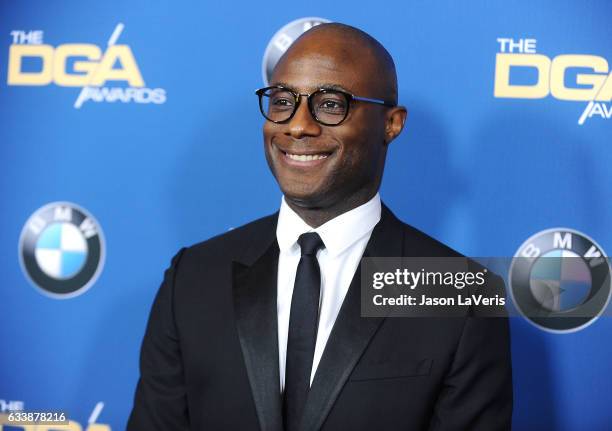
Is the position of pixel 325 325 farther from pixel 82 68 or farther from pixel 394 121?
pixel 82 68

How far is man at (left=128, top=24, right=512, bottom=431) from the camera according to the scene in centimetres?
135

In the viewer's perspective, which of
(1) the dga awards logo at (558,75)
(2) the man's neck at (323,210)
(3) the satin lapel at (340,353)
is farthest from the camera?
(1) the dga awards logo at (558,75)

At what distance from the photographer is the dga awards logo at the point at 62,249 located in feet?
6.69

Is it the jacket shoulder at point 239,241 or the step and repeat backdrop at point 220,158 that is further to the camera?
the step and repeat backdrop at point 220,158

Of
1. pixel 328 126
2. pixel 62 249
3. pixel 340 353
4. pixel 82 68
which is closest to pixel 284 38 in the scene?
pixel 82 68

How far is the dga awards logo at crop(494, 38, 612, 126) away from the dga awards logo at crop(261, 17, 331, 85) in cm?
49

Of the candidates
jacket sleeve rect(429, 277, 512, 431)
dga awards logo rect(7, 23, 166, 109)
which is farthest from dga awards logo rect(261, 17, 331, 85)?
jacket sleeve rect(429, 277, 512, 431)

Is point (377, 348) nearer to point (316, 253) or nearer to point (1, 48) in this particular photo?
point (316, 253)

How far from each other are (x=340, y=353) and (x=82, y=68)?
1.16 metres

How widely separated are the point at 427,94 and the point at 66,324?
116cm

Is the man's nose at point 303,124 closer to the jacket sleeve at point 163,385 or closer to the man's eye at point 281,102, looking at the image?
the man's eye at point 281,102

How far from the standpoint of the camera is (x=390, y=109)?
4.83 ft

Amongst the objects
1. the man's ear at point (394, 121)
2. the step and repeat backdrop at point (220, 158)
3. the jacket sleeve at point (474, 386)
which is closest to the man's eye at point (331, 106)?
the man's ear at point (394, 121)

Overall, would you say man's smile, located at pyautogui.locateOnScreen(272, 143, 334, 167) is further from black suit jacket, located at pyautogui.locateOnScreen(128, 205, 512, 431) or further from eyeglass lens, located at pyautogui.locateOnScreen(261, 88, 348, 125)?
black suit jacket, located at pyautogui.locateOnScreen(128, 205, 512, 431)
